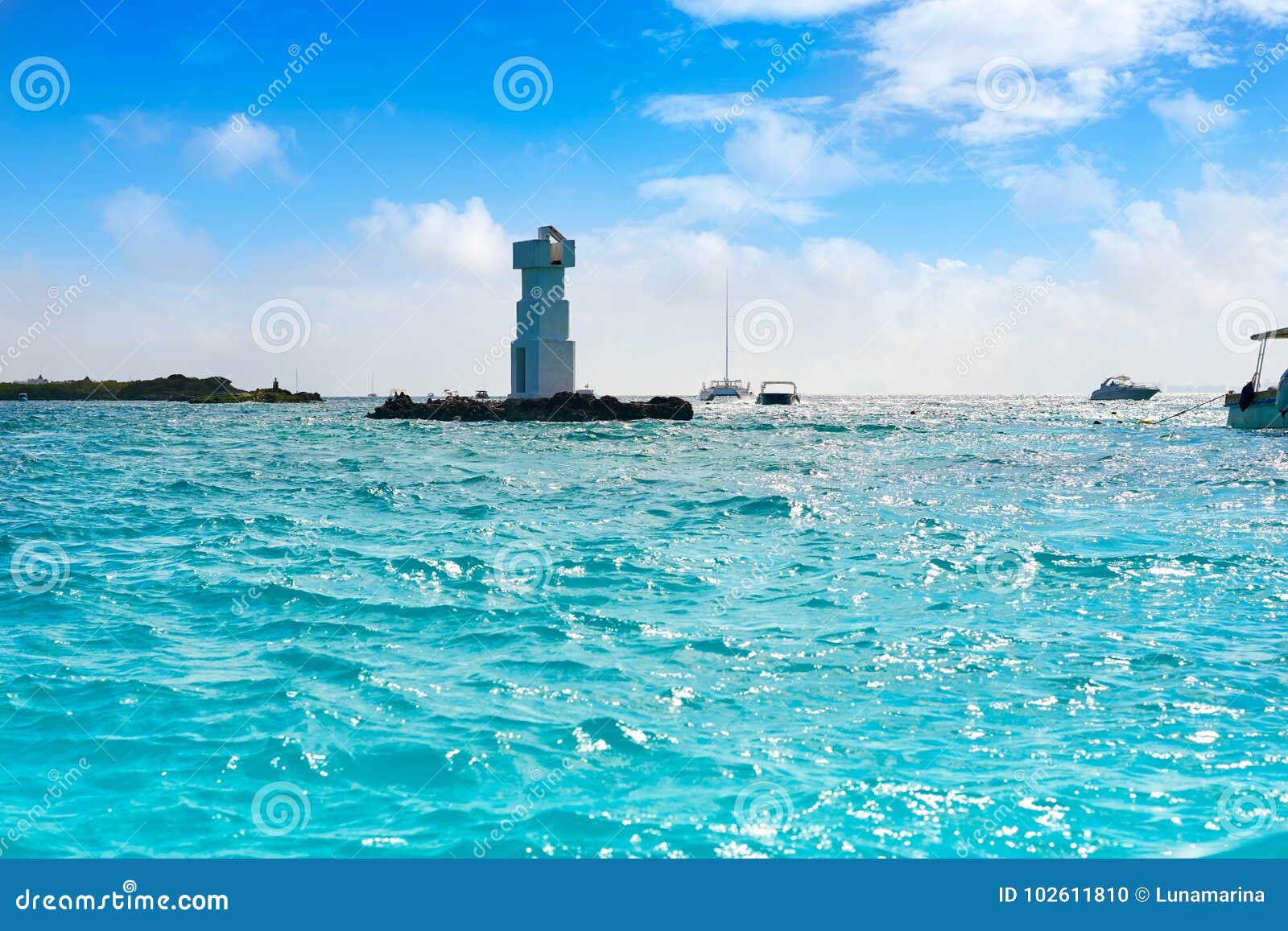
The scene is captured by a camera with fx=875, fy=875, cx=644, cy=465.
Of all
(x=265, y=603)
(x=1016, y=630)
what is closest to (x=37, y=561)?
(x=265, y=603)

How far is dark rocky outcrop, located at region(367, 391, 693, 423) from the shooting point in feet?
217

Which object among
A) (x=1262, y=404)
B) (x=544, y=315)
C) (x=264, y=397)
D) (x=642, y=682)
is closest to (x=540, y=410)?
(x=544, y=315)

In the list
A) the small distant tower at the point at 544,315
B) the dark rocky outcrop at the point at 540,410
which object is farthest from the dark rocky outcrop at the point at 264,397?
the small distant tower at the point at 544,315

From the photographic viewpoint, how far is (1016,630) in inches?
370

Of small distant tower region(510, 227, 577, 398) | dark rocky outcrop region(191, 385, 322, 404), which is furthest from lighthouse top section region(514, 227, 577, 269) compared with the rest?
dark rocky outcrop region(191, 385, 322, 404)

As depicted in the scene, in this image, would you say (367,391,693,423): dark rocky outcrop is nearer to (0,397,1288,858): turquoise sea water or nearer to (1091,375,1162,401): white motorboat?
(0,397,1288,858): turquoise sea water

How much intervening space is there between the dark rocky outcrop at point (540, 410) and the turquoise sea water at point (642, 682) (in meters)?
47.5

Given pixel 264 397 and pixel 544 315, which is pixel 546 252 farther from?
pixel 264 397

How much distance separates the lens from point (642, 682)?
25.9 ft

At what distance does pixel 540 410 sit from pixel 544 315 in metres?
7.08

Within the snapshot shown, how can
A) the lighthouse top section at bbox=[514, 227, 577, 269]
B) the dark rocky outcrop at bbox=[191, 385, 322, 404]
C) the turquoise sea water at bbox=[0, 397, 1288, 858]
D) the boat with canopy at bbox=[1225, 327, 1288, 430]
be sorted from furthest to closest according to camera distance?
the dark rocky outcrop at bbox=[191, 385, 322, 404], the lighthouse top section at bbox=[514, 227, 577, 269], the boat with canopy at bbox=[1225, 327, 1288, 430], the turquoise sea water at bbox=[0, 397, 1288, 858]

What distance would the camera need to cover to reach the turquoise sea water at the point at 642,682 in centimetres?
550
